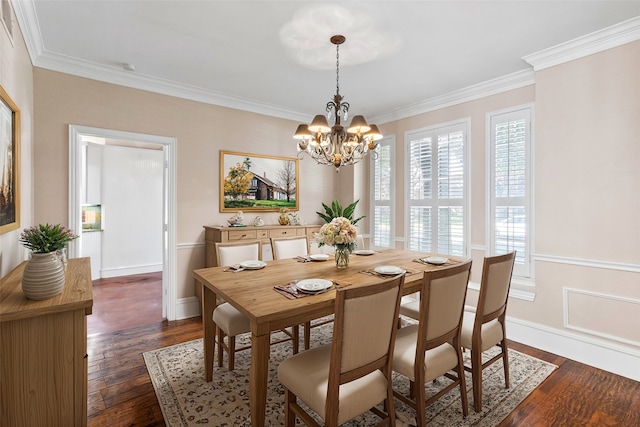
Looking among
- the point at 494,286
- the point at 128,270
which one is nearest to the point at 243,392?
the point at 494,286

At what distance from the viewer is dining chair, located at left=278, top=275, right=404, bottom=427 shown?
141 centimetres

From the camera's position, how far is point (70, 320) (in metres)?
1.51

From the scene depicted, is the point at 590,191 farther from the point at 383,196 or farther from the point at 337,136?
the point at 383,196

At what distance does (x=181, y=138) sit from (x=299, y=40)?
76.6 inches

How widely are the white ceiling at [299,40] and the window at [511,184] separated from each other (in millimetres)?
482

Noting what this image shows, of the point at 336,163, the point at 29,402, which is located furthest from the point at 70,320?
the point at 336,163

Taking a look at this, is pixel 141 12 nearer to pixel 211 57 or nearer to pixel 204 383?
pixel 211 57

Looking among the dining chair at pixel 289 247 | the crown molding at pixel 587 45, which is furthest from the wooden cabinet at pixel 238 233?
the crown molding at pixel 587 45

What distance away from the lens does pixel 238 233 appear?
12.3 feet

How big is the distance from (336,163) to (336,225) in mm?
580

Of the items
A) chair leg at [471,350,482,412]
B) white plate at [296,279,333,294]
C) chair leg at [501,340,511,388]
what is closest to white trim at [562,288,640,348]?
chair leg at [501,340,511,388]

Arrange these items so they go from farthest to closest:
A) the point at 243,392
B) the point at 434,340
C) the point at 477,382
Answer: the point at 243,392 → the point at 477,382 → the point at 434,340

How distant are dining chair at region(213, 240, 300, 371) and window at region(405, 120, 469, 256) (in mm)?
2360

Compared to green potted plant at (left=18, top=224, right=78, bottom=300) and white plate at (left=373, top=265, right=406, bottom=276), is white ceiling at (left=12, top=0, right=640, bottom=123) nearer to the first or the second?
green potted plant at (left=18, top=224, right=78, bottom=300)
